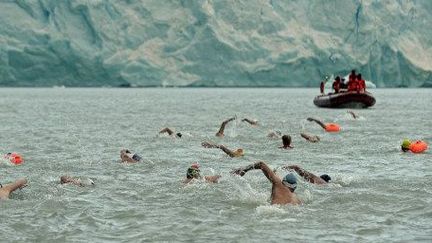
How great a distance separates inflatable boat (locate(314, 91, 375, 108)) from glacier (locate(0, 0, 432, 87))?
51.6 meters

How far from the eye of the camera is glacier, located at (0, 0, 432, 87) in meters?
102

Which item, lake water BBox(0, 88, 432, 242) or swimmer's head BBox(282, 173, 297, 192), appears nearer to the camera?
lake water BBox(0, 88, 432, 242)

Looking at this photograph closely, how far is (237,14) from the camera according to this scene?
109 metres

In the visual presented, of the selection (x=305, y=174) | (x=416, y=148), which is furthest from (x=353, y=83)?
(x=305, y=174)

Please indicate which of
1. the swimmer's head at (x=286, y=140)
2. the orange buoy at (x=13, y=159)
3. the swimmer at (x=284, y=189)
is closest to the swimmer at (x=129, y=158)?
the orange buoy at (x=13, y=159)

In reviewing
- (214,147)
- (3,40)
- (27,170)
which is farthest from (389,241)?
(3,40)

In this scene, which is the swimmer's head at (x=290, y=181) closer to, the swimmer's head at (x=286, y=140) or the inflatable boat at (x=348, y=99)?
the swimmer's head at (x=286, y=140)

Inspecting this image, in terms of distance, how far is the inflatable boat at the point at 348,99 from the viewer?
51309mm

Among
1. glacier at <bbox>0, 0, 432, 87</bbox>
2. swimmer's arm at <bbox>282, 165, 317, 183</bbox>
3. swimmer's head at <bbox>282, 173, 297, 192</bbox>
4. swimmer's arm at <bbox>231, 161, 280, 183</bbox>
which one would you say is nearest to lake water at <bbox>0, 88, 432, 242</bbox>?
swimmer's arm at <bbox>282, 165, 317, 183</bbox>

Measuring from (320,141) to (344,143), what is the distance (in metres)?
0.94

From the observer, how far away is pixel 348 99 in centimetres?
5184

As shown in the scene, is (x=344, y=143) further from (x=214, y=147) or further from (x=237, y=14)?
A: (x=237, y=14)

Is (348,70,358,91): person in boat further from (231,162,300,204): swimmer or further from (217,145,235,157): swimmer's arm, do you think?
(231,162,300,204): swimmer

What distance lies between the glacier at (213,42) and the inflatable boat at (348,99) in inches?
2031
